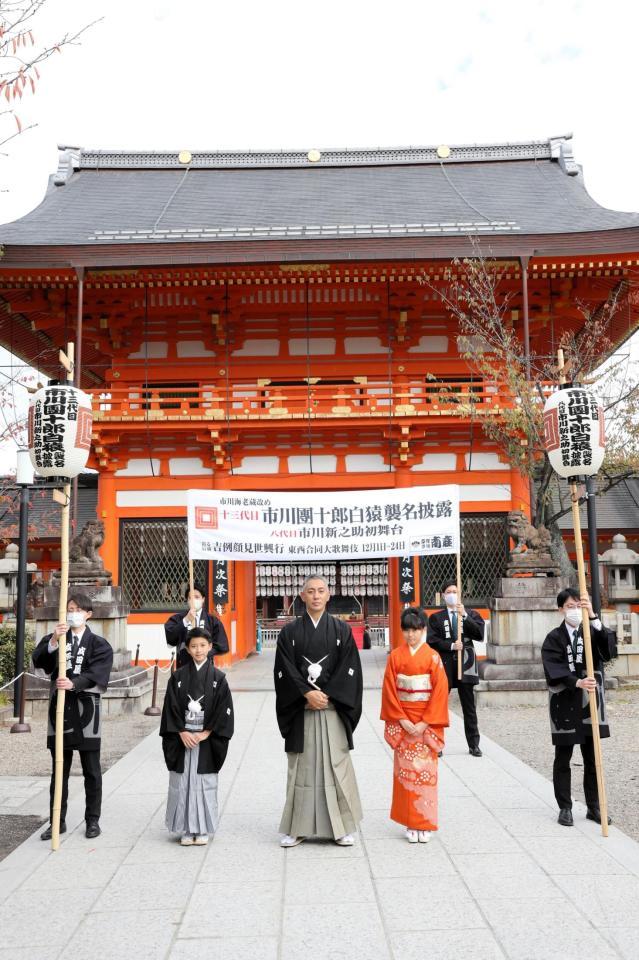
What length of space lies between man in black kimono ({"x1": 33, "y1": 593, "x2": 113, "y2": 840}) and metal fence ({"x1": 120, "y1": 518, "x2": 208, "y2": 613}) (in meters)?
9.10

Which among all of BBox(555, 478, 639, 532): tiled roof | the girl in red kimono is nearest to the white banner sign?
BBox(555, 478, 639, 532): tiled roof

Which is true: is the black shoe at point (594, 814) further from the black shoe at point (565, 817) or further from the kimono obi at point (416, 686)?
the kimono obi at point (416, 686)

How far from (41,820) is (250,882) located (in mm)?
2315

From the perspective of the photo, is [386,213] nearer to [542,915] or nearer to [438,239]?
[438,239]

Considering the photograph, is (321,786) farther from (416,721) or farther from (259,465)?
(259,465)

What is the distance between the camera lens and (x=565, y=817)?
5141 mm

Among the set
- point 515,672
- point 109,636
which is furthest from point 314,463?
point 515,672

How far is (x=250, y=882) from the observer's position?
411 centimetres

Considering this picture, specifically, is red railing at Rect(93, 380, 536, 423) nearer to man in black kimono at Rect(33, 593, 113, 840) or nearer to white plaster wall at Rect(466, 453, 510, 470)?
Result: white plaster wall at Rect(466, 453, 510, 470)

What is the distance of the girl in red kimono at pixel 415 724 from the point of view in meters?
4.82

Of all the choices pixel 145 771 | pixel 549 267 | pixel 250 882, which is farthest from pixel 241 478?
pixel 250 882

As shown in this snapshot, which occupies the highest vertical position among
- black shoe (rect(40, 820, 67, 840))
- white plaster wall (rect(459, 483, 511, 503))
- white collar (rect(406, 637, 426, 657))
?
white plaster wall (rect(459, 483, 511, 503))

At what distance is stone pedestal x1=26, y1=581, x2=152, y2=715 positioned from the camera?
1000cm

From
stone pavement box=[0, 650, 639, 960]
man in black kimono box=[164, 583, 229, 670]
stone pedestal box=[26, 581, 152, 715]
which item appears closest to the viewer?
stone pavement box=[0, 650, 639, 960]
